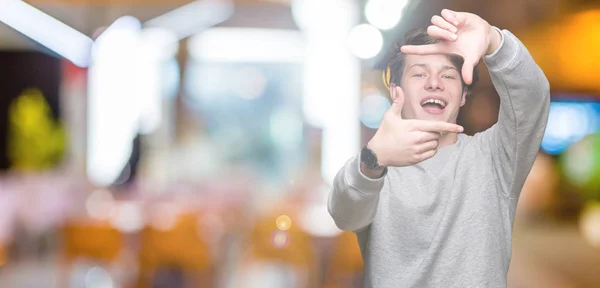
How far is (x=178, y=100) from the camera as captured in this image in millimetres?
8344

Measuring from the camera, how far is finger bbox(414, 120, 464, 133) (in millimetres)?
903

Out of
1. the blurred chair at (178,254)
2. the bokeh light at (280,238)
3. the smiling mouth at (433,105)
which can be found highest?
the smiling mouth at (433,105)

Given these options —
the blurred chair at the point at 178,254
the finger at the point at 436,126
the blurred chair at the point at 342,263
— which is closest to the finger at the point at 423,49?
the finger at the point at 436,126

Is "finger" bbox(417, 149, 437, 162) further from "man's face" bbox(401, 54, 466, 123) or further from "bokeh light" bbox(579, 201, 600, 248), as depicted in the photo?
"bokeh light" bbox(579, 201, 600, 248)

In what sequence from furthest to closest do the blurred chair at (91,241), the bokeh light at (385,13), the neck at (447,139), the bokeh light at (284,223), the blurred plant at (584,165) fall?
the blurred plant at (584,165), the blurred chair at (91,241), the bokeh light at (284,223), the bokeh light at (385,13), the neck at (447,139)

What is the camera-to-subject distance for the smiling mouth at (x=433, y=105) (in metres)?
0.98

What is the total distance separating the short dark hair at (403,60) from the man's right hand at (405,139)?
0.08 meters

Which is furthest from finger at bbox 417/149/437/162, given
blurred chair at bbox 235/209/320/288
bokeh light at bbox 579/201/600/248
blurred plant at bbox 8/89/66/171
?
bokeh light at bbox 579/201/600/248

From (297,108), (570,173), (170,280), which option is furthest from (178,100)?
(570,173)

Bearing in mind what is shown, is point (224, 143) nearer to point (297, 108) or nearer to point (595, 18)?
point (297, 108)

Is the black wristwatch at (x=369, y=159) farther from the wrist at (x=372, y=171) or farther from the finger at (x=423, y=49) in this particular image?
the finger at (x=423, y=49)

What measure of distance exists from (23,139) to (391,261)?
7635 mm

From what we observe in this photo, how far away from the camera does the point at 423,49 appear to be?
0.95 m

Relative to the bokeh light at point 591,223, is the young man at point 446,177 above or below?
above
